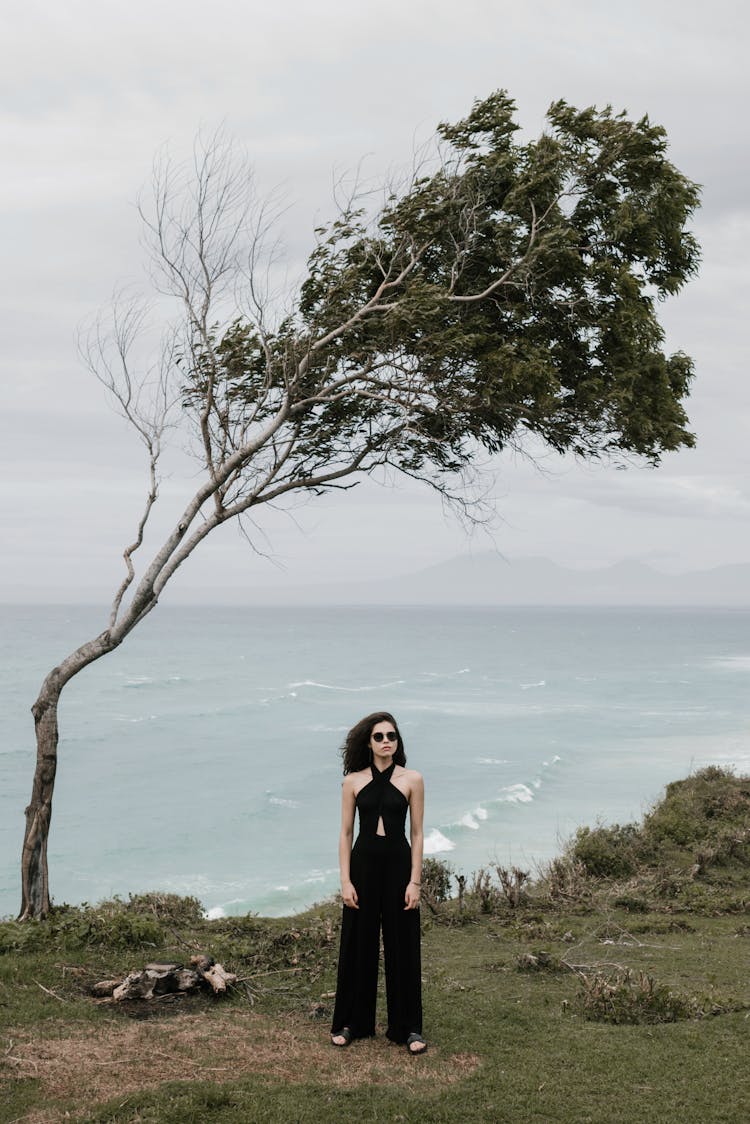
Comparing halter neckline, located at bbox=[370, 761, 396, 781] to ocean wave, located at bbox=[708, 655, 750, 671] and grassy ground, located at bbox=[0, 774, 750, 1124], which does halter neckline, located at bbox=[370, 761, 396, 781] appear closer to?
grassy ground, located at bbox=[0, 774, 750, 1124]

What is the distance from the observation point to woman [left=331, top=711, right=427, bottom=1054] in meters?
7.30

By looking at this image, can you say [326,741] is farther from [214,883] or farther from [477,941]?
[477,941]

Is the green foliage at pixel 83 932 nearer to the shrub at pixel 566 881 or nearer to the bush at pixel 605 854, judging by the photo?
the shrub at pixel 566 881

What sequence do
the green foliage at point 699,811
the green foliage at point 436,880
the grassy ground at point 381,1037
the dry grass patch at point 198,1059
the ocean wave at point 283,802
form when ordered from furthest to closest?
the ocean wave at point 283,802 → the green foliage at point 699,811 → the green foliage at point 436,880 → the dry grass patch at point 198,1059 → the grassy ground at point 381,1037

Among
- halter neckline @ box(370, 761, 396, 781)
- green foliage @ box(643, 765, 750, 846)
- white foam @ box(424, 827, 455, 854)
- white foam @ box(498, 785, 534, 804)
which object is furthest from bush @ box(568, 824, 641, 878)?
white foam @ box(498, 785, 534, 804)

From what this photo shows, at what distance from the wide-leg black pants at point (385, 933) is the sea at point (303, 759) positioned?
44.1ft

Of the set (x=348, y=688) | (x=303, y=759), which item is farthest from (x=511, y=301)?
(x=348, y=688)

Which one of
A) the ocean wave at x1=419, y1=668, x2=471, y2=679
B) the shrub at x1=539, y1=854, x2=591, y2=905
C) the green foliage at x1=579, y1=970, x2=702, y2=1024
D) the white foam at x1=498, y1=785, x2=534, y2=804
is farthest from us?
the ocean wave at x1=419, y1=668, x2=471, y2=679

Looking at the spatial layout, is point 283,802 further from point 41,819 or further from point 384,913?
point 384,913

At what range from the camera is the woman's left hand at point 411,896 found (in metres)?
7.21

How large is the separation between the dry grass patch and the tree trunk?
297cm

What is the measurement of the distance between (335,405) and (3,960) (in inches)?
275

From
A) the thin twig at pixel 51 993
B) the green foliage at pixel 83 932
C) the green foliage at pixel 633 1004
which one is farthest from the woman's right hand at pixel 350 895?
the green foliage at pixel 83 932

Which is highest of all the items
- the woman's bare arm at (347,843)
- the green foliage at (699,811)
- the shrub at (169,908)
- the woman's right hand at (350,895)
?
the woman's bare arm at (347,843)
